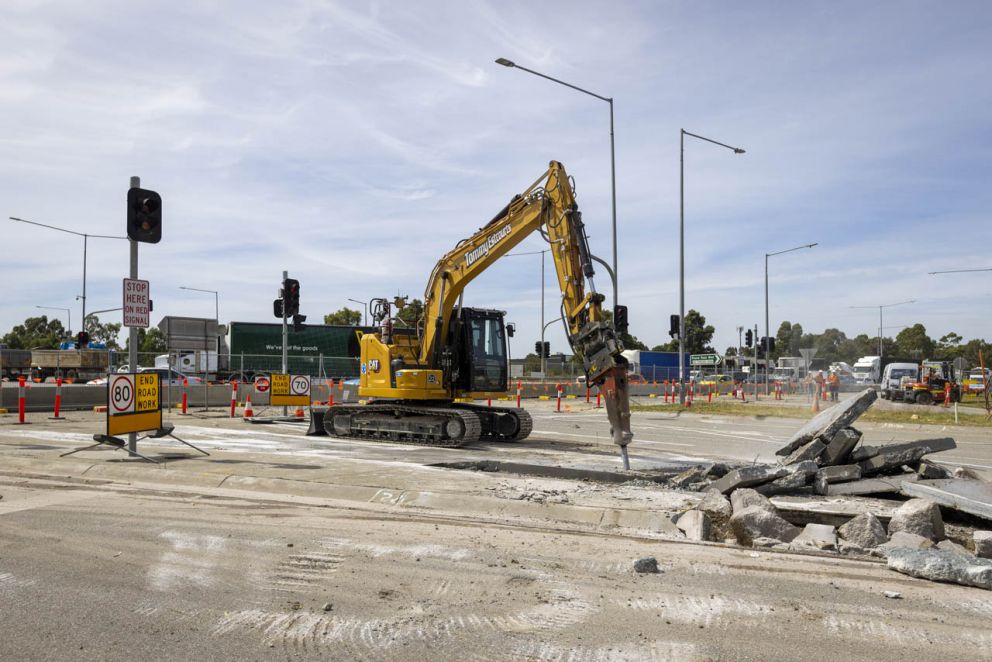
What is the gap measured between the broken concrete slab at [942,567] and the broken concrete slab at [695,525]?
1.70 metres

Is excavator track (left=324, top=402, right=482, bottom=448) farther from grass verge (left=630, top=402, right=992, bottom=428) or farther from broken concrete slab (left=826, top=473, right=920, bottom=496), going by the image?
grass verge (left=630, top=402, right=992, bottom=428)

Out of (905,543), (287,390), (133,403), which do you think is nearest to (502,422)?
(133,403)

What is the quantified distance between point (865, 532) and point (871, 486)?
238 cm

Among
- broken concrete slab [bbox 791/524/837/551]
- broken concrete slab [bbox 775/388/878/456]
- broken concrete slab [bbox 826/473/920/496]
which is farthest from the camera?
broken concrete slab [bbox 775/388/878/456]

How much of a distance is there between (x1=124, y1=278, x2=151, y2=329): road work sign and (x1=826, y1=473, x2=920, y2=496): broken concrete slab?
980cm

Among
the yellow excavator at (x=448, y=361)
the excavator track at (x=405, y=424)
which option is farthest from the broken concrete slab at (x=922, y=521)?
the excavator track at (x=405, y=424)

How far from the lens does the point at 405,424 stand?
55.7 feet

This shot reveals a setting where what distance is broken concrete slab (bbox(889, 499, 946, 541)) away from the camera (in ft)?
23.5

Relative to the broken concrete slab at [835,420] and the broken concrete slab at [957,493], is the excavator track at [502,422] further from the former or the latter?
the broken concrete slab at [957,493]

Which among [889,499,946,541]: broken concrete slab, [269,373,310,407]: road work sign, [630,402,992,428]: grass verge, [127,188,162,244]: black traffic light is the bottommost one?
[630,402,992,428]: grass verge

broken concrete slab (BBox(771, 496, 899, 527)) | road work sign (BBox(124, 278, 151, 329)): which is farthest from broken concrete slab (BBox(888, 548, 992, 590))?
road work sign (BBox(124, 278, 151, 329))

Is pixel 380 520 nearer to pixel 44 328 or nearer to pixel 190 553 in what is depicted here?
pixel 190 553

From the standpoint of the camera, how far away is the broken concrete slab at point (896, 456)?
9.68 meters

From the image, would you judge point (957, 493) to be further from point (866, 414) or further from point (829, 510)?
point (866, 414)
